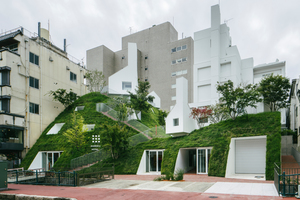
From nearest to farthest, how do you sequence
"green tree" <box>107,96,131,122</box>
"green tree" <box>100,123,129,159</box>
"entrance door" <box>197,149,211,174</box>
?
"entrance door" <box>197,149,211,174</box> < "green tree" <box>100,123,129,159</box> < "green tree" <box>107,96,131,122</box>

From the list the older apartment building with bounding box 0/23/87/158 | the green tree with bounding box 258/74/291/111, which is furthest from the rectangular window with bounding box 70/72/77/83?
the green tree with bounding box 258/74/291/111

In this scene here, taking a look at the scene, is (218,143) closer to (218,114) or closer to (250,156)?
(250,156)

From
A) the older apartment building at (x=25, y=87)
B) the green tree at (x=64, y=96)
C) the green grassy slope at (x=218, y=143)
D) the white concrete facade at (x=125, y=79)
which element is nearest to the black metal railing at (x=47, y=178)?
the green grassy slope at (x=218, y=143)

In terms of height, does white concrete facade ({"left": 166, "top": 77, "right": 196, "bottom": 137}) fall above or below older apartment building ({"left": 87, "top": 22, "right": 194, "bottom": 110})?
below

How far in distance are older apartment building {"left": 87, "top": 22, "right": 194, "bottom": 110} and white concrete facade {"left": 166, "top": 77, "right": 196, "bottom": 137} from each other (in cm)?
2421

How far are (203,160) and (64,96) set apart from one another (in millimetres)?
24611

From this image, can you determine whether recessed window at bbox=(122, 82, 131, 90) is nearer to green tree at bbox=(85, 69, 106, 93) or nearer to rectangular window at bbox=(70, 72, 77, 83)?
green tree at bbox=(85, 69, 106, 93)

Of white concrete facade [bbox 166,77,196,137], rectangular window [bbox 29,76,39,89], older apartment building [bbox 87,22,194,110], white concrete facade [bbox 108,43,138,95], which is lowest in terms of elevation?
white concrete facade [bbox 166,77,196,137]

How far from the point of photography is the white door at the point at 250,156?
1856 cm

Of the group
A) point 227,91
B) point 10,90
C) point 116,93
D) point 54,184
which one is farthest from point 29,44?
point 227,91

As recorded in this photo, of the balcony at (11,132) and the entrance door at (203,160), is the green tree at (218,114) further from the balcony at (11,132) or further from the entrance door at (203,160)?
the balcony at (11,132)

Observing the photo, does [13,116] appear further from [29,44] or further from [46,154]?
[29,44]

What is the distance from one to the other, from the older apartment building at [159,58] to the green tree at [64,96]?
41.4ft

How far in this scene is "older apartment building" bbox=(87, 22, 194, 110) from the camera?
1944 inches
